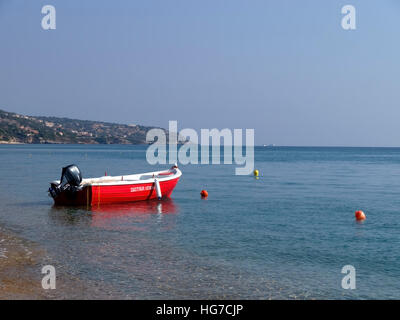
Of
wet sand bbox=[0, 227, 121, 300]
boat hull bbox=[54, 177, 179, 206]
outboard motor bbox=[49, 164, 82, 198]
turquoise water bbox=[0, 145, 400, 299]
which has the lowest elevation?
turquoise water bbox=[0, 145, 400, 299]

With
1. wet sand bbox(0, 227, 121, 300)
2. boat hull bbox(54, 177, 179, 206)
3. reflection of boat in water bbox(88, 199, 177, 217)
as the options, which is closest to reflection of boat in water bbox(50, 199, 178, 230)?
reflection of boat in water bbox(88, 199, 177, 217)

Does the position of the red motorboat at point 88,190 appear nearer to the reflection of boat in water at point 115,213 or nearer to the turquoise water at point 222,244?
the reflection of boat in water at point 115,213

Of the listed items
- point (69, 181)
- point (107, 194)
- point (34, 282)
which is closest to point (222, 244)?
point (34, 282)

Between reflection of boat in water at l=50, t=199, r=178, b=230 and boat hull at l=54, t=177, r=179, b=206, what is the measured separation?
0.92ft

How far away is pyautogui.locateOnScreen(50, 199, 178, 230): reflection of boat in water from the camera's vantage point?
18331 mm

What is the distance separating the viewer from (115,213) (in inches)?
826

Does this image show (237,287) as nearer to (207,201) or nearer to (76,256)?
(76,256)

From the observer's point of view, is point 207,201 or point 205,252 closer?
point 205,252

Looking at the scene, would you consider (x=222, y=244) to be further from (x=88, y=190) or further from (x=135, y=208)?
(x=88, y=190)

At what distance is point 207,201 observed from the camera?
2612 cm

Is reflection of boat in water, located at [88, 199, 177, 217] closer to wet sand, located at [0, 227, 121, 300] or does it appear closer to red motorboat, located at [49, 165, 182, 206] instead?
red motorboat, located at [49, 165, 182, 206]

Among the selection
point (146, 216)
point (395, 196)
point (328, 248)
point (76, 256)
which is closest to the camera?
point (76, 256)

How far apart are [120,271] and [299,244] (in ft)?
21.8
